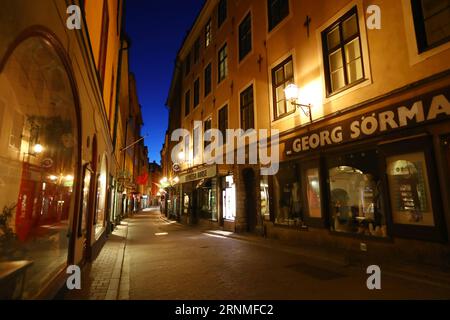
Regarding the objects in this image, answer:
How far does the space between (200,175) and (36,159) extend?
14899mm

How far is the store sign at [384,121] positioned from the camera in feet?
20.6

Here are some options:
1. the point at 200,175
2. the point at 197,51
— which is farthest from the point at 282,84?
the point at 197,51

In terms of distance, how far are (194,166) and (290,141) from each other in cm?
1154

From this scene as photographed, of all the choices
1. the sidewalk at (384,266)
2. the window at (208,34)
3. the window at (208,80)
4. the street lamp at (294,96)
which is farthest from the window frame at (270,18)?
the sidewalk at (384,266)

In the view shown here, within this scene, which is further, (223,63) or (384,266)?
(223,63)

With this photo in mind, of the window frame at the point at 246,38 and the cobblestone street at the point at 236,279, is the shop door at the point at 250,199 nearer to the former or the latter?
the cobblestone street at the point at 236,279

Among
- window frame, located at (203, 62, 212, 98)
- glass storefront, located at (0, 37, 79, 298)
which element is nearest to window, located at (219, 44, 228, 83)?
window frame, located at (203, 62, 212, 98)

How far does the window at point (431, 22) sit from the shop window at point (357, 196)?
3.00 metres

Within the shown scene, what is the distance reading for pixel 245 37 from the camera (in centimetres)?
1542

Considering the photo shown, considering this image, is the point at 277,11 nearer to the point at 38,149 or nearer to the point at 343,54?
the point at 343,54

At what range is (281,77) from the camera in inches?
477

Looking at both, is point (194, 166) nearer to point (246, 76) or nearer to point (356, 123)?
point (246, 76)

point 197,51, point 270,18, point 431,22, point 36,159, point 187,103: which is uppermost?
point 197,51

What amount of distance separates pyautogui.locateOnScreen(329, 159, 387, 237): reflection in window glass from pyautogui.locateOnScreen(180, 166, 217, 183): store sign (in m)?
8.70
